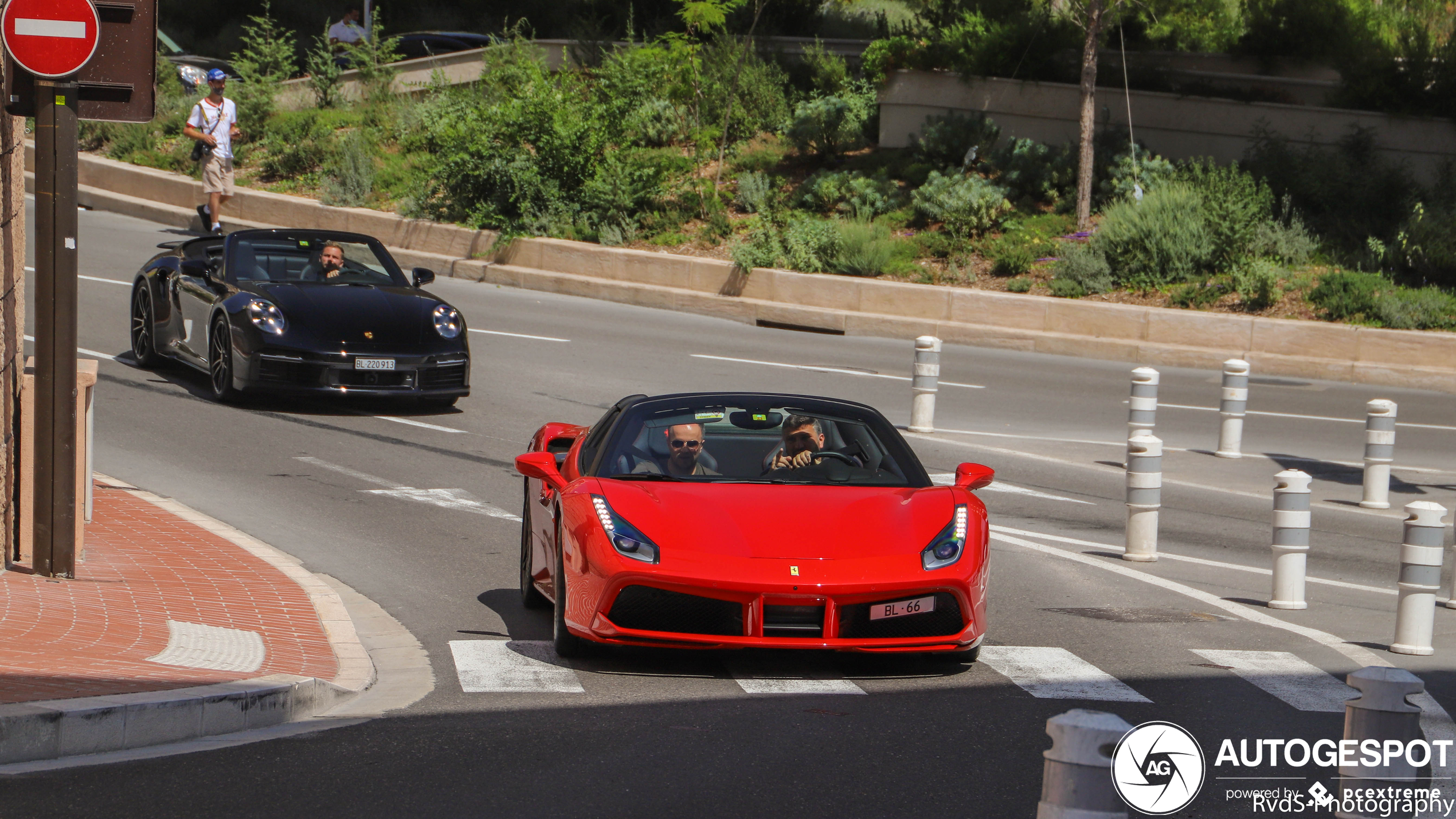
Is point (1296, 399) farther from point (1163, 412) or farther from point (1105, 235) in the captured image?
point (1105, 235)

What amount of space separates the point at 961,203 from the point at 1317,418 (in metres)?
8.63

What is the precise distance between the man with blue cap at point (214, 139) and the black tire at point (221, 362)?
8.55 meters

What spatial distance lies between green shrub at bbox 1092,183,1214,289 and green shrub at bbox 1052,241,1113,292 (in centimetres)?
21

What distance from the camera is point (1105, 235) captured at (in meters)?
23.4

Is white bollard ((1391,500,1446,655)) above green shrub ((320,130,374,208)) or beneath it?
beneath

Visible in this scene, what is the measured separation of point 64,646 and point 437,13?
46.7m

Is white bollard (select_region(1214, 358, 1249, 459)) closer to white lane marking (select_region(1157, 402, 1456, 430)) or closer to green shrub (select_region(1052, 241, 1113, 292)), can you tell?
white lane marking (select_region(1157, 402, 1456, 430))

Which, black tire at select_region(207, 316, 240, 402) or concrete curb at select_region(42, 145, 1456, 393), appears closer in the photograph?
black tire at select_region(207, 316, 240, 402)

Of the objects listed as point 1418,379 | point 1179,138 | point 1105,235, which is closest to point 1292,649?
point 1418,379

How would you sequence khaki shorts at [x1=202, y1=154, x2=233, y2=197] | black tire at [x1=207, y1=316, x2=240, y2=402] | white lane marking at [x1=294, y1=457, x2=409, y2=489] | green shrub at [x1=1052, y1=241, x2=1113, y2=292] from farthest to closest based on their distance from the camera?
khaki shorts at [x1=202, y1=154, x2=233, y2=197], green shrub at [x1=1052, y1=241, x2=1113, y2=292], black tire at [x1=207, y1=316, x2=240, y2=402], white lane marking at [x1=294, y1=457, x2=409, y2=489]

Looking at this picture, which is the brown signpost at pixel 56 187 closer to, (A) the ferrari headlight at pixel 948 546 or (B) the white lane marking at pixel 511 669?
(B) the white lane marking at pixel 511 669

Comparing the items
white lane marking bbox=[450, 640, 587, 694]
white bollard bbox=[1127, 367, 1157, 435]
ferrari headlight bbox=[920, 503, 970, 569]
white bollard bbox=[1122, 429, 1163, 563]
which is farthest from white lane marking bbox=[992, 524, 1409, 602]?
white lane marking bbox=[450, 640, 587, 694]

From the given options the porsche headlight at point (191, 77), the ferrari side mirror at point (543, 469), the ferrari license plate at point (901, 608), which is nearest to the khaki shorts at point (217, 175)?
the porsche headlight at point (191, 77)

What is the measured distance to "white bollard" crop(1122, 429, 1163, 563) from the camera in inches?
402
